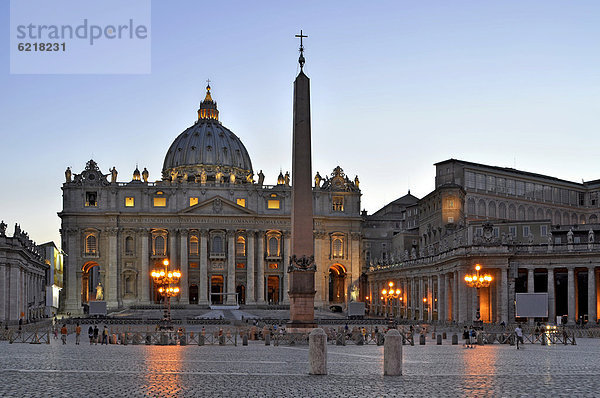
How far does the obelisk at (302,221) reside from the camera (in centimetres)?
4188

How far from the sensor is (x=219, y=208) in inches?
4715

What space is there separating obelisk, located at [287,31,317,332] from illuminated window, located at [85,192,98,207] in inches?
3173

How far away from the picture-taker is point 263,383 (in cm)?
2094

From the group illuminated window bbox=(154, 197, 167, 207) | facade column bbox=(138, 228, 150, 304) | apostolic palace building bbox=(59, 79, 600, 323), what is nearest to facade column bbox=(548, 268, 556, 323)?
apostolic palace building bbox=(59, 79, 600, 323)

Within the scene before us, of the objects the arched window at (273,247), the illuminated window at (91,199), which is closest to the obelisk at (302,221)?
the arched window at (273,247)

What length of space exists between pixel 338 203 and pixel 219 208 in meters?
17.3

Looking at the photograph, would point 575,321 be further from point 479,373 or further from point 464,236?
point 479,373

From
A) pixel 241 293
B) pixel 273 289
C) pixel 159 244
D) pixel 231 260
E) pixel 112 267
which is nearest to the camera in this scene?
pixel 112 267

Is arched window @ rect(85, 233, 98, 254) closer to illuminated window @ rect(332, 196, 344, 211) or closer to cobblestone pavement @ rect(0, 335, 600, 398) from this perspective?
illuminated window @ rect(332, 196, 344, 211)

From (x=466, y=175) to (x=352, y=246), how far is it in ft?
108

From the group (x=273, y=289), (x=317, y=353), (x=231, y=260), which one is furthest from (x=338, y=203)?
(x=317, y=353)

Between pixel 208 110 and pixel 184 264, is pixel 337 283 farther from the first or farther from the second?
pixel 208 110

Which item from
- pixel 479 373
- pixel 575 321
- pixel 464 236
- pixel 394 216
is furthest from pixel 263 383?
pixel 394 216

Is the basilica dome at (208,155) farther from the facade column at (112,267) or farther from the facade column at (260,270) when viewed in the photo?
the facade column at (112,267)
